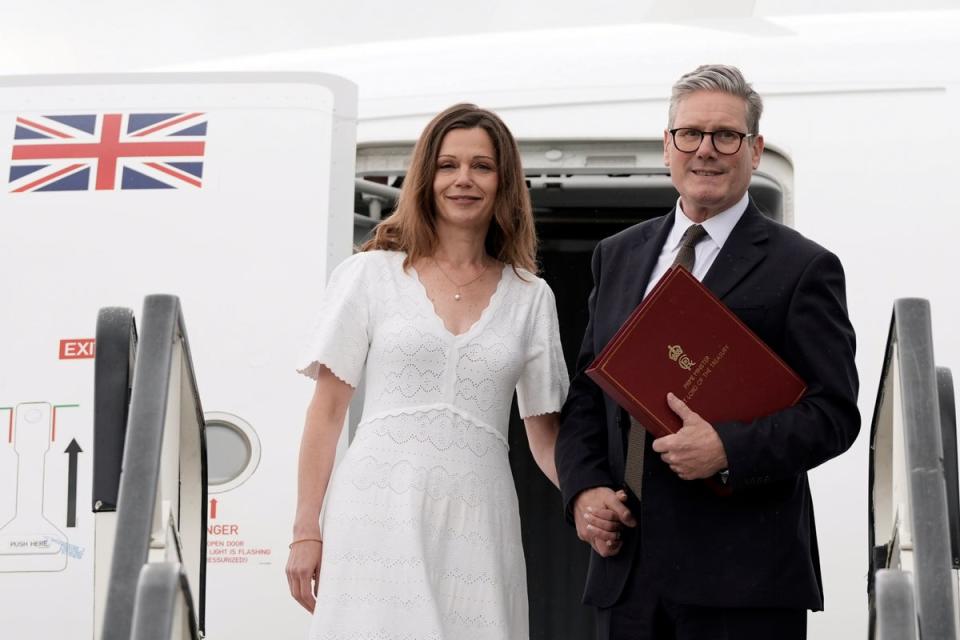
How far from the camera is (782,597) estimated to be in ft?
9.67

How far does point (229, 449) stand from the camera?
14.7ft

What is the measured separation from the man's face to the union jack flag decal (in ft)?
6.68

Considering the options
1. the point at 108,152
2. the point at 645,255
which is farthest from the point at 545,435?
the point at 108,152

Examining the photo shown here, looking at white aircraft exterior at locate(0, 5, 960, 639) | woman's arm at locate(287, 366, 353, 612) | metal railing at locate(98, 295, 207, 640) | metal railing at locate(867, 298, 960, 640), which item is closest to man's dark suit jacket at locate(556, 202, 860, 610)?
metal railing at locate(867, 298, 960, 640)

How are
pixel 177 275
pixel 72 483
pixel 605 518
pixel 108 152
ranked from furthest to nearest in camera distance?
pixel 108 152 < pixel 177 275 < pixel 72 483 < pixel 605 518

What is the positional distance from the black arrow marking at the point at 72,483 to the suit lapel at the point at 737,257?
2251mm

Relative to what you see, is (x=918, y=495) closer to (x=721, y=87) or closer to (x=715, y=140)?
(x=715, y=140)

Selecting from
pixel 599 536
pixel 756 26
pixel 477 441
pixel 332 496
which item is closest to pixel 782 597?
pixel 599 536

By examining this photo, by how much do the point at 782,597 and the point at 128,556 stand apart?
132cm

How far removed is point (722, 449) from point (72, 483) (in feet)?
7.70

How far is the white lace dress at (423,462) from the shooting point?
309 cm

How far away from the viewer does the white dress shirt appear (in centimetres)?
318

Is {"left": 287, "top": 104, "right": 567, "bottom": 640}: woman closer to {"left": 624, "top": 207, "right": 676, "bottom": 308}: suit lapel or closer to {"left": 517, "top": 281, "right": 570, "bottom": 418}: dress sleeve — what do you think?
{"left": 517, "top": 281, "right": 570, "bottom": 418}: dress sleeve

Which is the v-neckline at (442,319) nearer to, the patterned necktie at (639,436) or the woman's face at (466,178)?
the woman's face at (466,178)
